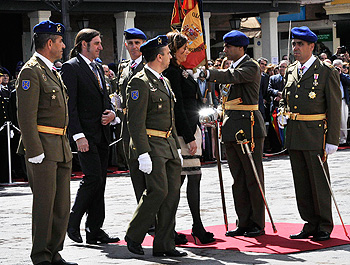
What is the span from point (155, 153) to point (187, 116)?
814mm

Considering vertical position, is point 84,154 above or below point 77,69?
below

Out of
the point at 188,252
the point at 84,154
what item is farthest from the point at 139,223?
the point at 84,154

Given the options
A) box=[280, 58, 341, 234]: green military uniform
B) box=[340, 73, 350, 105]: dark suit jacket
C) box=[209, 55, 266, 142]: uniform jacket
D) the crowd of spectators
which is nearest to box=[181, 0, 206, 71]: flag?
box=[209, 55, 266, 142]: uniform jacket

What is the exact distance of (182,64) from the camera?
26.7ft

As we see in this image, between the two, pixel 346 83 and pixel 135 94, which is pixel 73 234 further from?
pixel 346 83

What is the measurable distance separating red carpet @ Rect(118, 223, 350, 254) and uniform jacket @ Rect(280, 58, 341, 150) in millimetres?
887

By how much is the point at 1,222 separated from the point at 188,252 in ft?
10.3

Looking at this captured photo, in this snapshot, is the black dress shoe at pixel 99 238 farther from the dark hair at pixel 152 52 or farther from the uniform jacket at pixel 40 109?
the dark hair at pixel 152 52

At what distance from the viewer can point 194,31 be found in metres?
8.53

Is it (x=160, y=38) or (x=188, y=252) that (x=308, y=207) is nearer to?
(x=188, y=252)

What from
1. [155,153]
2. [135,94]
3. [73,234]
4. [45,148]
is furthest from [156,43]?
[73,234]

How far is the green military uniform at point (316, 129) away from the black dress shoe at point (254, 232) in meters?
0.45

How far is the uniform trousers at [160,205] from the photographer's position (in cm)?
718

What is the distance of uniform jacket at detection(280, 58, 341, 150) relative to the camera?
7.92 m
